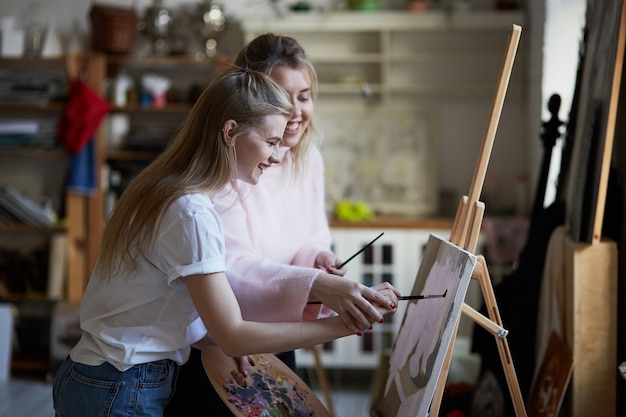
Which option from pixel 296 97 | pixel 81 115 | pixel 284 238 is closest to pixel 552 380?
pixel 284 238

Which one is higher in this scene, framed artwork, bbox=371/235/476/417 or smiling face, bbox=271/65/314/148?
smiling face, bbox=271/65/314/148

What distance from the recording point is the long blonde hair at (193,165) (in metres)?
1.80

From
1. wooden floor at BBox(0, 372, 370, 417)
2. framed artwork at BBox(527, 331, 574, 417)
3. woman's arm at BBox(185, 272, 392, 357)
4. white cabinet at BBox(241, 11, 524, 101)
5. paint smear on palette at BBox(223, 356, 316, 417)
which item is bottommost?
wooden floor at BBox(0, 372, 370, 417)

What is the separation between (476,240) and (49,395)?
337cm

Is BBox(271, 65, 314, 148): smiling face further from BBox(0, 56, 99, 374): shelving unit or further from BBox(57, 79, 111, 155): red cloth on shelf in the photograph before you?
BBox(0, 56, 99, 374): shelving unit

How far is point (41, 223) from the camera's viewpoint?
17.6 ft

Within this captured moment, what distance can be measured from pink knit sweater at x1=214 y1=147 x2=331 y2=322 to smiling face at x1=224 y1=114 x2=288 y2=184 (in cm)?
12

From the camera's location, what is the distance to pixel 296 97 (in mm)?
2277

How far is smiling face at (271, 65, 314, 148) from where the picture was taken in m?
2.25

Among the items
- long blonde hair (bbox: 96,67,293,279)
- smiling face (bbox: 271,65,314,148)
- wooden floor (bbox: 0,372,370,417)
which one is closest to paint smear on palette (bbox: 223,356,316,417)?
long blonde hair (bbox: 96,67,293,279)

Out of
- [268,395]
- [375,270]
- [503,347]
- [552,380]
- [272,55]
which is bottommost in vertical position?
[375,270]

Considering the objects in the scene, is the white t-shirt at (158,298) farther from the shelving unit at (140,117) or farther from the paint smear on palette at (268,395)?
the shelving unit at (140,117)

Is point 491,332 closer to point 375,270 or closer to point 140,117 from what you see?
point 375,270

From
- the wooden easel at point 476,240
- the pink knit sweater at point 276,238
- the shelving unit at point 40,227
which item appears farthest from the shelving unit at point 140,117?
the wooden easel at point 476,240
